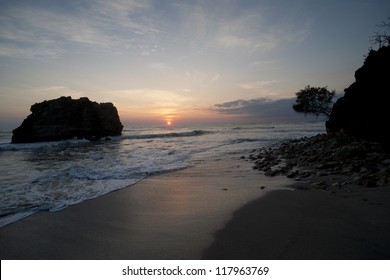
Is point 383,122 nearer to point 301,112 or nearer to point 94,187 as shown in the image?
point 94,187

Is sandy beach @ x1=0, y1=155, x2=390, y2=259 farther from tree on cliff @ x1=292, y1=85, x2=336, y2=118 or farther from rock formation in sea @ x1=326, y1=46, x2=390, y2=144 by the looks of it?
tree on cliff @ x1=292, y1=85, x2=336, y2=118

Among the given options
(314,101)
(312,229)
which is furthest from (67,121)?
(312,229)

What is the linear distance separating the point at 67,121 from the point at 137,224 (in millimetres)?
47251

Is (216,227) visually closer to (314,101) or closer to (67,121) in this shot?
(314,101)

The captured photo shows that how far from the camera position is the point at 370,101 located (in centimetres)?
1202

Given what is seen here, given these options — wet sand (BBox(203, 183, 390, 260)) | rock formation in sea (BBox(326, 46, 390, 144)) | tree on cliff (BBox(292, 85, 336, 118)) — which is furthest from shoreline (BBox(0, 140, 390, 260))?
tree on cliff (BBox(292, 85, 336, 118))

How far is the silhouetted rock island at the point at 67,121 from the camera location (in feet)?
137

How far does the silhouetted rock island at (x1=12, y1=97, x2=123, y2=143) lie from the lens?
41906mm

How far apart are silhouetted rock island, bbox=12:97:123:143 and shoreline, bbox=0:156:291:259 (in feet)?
139

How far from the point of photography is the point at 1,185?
325 inches

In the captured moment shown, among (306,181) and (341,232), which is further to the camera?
(306,181)

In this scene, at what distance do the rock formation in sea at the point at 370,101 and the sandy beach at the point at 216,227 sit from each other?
21.5 ft
